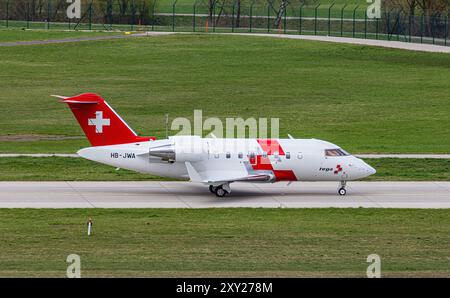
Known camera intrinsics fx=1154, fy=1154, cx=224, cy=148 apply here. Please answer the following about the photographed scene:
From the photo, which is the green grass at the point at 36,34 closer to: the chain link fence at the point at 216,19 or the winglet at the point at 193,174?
the chain link fence at the point at 216,19

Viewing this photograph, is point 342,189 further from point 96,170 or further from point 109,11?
point 109,11

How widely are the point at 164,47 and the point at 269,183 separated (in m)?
55.8

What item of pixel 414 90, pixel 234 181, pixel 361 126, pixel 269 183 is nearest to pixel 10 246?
pixel 234 181

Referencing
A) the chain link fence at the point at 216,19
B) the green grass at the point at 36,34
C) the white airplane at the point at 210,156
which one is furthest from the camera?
the chain link fence at the point at 216,19

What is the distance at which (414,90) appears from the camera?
8481 centimetres

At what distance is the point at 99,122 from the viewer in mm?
47281

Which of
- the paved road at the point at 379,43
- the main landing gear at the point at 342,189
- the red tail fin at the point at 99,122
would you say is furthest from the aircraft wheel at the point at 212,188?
the paved road at the point at 379,43

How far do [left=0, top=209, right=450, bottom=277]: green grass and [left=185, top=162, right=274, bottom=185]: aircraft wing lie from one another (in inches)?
99.6

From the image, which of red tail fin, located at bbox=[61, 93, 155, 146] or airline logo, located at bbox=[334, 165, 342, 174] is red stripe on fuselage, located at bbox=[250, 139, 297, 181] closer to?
airline logo, located at bbox=[334, 165, 342, 174]

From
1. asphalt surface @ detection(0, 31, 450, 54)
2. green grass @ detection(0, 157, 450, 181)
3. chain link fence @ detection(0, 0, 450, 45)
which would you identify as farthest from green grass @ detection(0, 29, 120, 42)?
green grass @ detection(0, 157, 450, 181)

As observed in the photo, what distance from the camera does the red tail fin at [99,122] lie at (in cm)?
4725

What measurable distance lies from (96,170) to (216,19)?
264 ft

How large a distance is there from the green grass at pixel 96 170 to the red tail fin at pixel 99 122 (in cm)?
364

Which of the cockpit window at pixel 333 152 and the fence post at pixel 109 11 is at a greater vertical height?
the fence post at pixel 109 11
